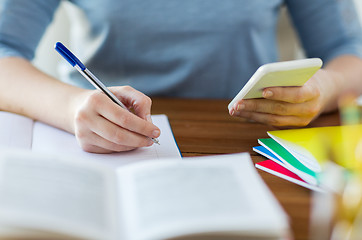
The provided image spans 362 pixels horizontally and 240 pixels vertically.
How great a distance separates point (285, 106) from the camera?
69cm

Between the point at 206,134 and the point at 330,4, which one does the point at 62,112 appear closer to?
the point at 206,134

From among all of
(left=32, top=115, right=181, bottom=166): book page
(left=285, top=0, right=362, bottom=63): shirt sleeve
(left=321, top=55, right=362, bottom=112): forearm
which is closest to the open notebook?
(left=32, top=115, right=181, bottom=166): book page

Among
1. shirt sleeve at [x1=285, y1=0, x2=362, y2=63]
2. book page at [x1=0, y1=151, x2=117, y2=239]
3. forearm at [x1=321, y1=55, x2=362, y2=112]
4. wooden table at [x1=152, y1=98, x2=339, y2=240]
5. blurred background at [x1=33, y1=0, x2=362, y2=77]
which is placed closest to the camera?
book page at [x1=0, y1=151, x2=117, y2=239]

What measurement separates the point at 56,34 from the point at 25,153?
3.98ft

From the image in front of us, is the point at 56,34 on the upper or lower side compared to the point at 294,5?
upper

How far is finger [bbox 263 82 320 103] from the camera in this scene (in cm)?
65

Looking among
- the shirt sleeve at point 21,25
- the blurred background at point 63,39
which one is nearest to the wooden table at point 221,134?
the shirt sleeve at point 21,25

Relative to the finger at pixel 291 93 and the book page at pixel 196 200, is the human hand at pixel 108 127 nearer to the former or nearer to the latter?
the book page at pixel 196 200

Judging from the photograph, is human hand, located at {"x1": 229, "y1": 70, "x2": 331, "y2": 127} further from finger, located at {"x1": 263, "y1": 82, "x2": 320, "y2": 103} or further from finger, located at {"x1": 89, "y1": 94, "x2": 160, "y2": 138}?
finger, located at {"x1": 89, "y1": 94, "x2": 160, "y2": 138}

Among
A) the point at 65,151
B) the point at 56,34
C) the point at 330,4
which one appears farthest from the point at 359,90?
the point at 56,34

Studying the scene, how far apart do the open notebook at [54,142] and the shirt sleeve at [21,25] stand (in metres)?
0.19

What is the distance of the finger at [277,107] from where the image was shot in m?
0.68

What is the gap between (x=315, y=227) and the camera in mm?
444

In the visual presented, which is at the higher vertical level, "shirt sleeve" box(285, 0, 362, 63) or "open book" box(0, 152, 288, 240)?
"shirt sleeve" box(285, 0, 362, 63)
